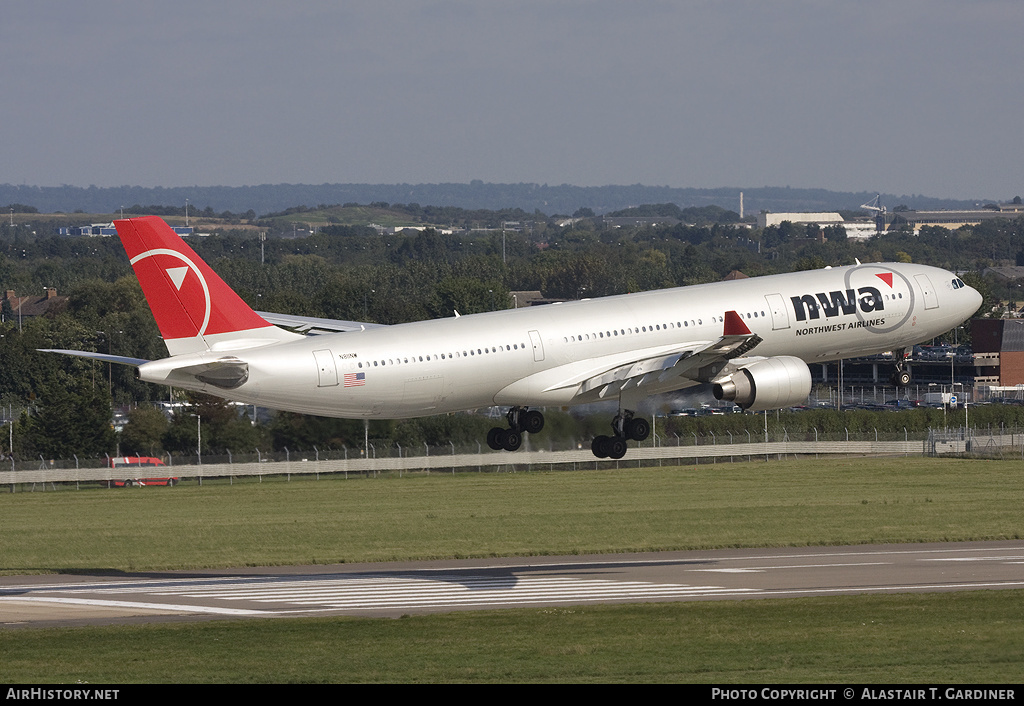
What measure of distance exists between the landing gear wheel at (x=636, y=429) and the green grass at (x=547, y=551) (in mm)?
7074

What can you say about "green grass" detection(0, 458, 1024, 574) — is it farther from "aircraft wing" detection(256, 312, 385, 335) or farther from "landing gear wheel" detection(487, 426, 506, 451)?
"landing gear wheel" detection(487, 426, 506, 451)

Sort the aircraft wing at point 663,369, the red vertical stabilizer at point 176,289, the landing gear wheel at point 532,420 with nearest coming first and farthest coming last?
the red vertical stabilizer at point 176,289, the aircraft wing at point 663,369, the landing gear wheel at point 532,420

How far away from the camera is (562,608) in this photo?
64.9 meters

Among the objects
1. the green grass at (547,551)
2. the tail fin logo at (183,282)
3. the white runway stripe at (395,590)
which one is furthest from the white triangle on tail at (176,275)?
the white runway stripe at (395,590)

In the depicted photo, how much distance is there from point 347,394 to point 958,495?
70089mm

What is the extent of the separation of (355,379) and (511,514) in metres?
53.4

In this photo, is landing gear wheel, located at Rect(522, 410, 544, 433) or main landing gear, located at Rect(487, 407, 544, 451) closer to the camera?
main landing gear, located at Rect(487, 407, 544, 451)

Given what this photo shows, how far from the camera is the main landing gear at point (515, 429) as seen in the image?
2527 inches

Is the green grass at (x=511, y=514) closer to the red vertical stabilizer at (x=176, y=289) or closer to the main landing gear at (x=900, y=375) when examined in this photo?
the main landing gear at (x=900, y=375)

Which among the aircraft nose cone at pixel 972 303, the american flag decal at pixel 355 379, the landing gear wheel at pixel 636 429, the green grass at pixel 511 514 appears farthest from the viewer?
the green grass at pixel 511 514

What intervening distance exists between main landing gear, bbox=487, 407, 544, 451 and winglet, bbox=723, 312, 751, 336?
9.49 metres

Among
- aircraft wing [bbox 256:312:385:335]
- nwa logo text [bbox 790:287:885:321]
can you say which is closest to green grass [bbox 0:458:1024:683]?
nwa logo text [bbox 790:287:885:321]

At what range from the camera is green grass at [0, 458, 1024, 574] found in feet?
307

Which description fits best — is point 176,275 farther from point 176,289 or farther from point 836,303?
point 836,303
